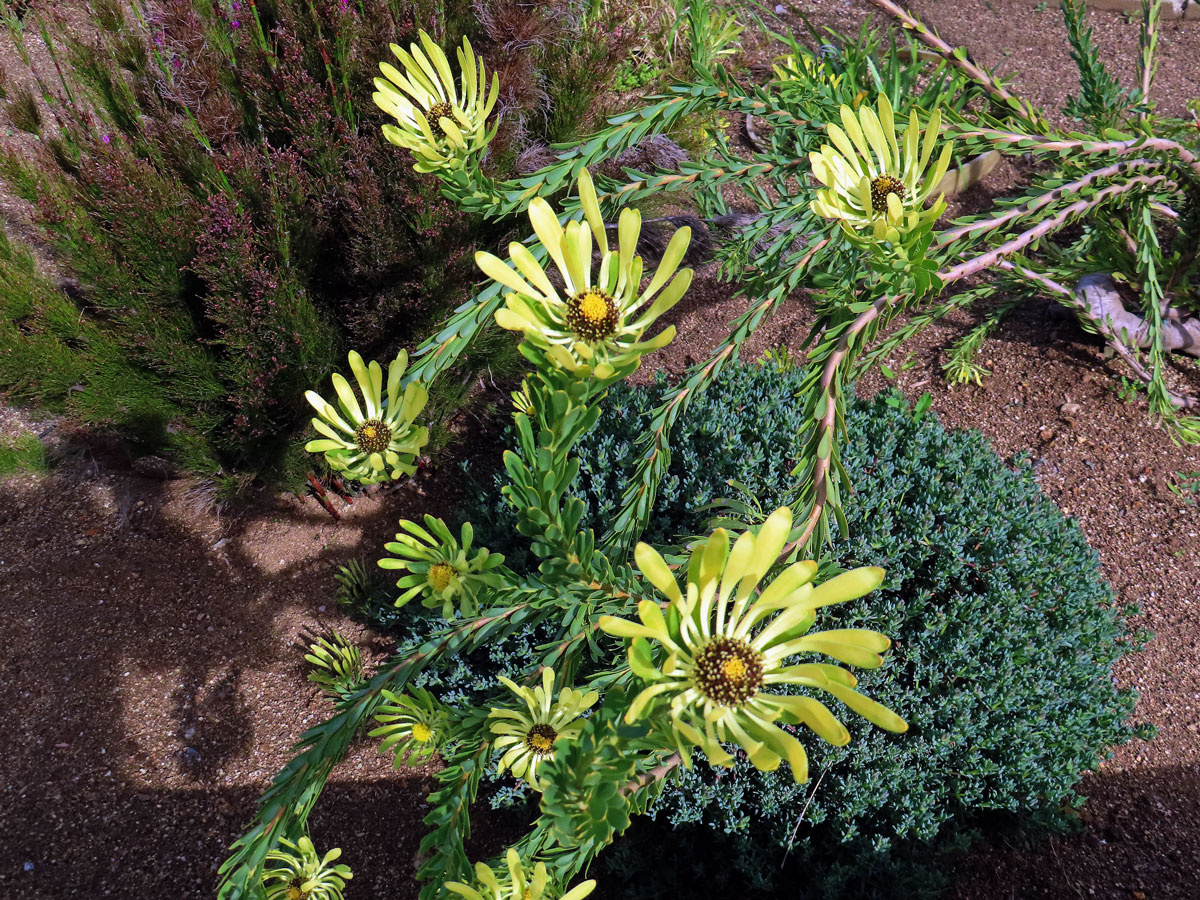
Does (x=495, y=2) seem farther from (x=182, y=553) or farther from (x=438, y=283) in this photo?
(x=182, y=553)

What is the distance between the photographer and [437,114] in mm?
1097

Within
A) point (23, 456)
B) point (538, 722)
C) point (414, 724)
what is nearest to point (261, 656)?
point (23, 456)

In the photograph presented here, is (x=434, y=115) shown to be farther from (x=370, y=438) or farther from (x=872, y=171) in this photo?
(x=872, y=171)

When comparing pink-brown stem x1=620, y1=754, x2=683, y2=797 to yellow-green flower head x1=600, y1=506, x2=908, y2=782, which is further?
pink-brown stem x1=620, y1=754, x2=683, y2=797

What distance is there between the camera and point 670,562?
0.96 meters

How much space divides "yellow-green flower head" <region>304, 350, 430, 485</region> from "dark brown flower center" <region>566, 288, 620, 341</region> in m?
0.26

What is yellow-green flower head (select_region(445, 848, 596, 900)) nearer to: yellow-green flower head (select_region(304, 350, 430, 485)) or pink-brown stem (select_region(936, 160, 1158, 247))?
yellow-green flower head (select_region(304, 350, 430, 485))

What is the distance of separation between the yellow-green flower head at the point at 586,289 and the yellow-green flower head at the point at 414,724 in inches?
21.7

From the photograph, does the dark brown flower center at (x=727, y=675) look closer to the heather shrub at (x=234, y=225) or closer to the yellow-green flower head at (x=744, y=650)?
the yellow-green flower head at (x=744, y=650)

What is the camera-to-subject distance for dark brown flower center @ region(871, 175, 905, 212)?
0.93 meters

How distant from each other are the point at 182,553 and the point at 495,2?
2062 millimetres

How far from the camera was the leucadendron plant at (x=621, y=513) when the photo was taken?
1.99 feet

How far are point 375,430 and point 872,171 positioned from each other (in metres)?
0.71

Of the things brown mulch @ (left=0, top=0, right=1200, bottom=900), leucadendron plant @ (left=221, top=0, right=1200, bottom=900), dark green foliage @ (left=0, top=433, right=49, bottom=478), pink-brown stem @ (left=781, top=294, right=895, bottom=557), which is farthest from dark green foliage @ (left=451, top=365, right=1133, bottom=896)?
dark green foliage @ (left=0, top=433, right=49, bottom=478)
